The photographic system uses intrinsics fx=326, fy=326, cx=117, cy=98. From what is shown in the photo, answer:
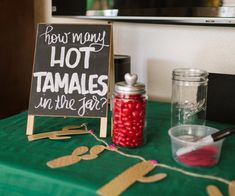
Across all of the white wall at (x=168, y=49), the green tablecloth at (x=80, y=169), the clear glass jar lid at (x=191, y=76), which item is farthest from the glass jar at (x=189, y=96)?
the white wall at (x=168, y=49)

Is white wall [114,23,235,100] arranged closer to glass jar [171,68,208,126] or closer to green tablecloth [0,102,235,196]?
glass jar [171,68,208,126]

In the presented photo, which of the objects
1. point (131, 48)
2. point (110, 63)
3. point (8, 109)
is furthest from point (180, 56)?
point (8, 109)

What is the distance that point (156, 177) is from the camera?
0.64 m

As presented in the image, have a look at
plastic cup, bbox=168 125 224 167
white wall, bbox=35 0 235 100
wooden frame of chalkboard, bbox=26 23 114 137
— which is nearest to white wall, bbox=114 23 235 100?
white wall, bbox=35 0 235 100

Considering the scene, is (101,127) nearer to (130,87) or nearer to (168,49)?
(130,87)

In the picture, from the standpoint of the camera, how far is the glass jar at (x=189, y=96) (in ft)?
3.12

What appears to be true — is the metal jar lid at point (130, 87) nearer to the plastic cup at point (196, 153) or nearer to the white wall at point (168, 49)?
the plastic cup at point (196, 153)

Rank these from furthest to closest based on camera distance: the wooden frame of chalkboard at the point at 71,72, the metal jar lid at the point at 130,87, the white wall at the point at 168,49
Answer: the white wall at the point at 168,49
the wooden frame of chalkboard at the point at 71,72
the metal jar lid at the point at 130,87

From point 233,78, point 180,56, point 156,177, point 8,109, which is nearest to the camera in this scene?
point 156,177

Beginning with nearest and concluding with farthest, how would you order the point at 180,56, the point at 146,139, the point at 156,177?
1. the point at 156,177
2. the point at 146,139
3. the point at 180,56

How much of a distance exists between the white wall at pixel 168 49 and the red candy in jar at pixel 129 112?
0.47m

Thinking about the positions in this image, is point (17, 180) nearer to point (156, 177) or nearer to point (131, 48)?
point (156, 177)

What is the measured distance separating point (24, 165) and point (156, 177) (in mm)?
280

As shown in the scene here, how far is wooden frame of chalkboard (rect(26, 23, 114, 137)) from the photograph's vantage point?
89 cm
